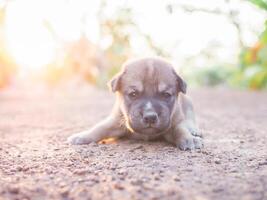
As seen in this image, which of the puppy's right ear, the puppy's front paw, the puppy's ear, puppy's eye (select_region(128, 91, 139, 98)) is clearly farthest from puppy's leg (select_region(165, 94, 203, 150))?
the puppy's front paw

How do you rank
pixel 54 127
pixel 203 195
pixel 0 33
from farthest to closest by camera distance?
pixel 0 33
pixel 54 127
pixel 203 195

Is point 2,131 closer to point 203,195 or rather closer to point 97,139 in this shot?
point 97,139

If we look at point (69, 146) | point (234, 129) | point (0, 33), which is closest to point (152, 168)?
point (69, 146)

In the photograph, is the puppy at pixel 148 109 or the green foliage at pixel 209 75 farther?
the green foliage at pixel 209 75

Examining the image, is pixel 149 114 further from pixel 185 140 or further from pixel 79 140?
pixel 79 140

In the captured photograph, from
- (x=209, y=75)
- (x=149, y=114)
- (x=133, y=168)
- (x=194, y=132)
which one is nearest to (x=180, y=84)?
(x=194, y=132)

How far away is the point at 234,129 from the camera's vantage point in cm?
577

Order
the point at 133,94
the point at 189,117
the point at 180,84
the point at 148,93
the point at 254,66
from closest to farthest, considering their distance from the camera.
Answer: the point at 148,93, the point at 133,94, the point at 180,84, the point at 189,117, the point at 254,66

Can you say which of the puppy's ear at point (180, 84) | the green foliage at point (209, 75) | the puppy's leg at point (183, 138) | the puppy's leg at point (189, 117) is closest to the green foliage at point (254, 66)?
the green foliage at point (209, 75)

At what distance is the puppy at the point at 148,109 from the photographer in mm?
4289

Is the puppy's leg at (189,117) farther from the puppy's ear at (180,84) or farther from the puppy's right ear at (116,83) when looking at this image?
the puppy's right ear at (116,83)

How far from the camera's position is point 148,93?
14.4 feet

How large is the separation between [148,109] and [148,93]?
208 mm

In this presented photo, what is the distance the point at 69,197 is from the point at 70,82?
15.6m
